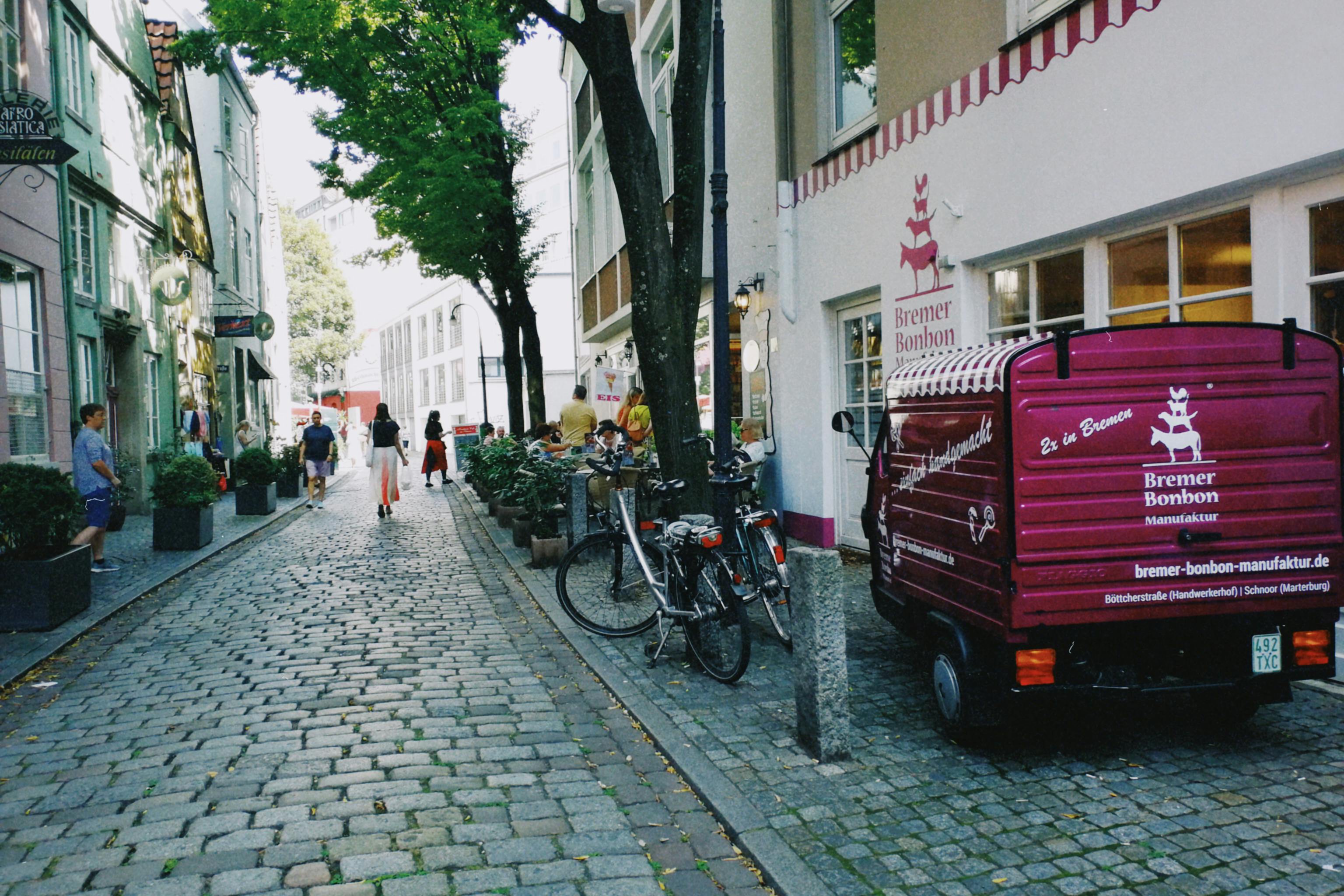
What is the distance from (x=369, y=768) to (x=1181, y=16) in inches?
240

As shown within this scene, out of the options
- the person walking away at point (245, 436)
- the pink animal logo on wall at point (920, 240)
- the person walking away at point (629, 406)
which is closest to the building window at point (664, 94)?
the person walking away at point (629, 406)

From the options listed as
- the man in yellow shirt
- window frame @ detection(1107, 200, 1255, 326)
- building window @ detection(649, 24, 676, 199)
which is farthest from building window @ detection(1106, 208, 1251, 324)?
building window @ detection(649, 24, 676, 199)

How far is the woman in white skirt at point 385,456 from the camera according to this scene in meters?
17.2

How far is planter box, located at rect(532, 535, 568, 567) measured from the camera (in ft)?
34.6

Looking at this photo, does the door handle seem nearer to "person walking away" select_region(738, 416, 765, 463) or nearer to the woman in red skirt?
"person walking away" select_region(738, 416, 765, 463)

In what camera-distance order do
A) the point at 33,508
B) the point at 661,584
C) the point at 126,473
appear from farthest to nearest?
the point at 126,473 → the point at 33,508 → the point at 661,584

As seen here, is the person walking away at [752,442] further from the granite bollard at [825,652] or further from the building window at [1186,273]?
the granite bollard at [825,652]

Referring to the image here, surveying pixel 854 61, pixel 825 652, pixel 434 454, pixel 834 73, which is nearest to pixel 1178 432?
pixel 825 652

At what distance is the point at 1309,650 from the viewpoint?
435cm

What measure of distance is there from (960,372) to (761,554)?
274 cm

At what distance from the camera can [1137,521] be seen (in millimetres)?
4258

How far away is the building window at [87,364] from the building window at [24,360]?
225cm

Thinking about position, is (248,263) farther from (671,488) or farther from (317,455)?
(671,488)

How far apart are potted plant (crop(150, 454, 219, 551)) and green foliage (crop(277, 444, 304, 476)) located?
8.98 meters
